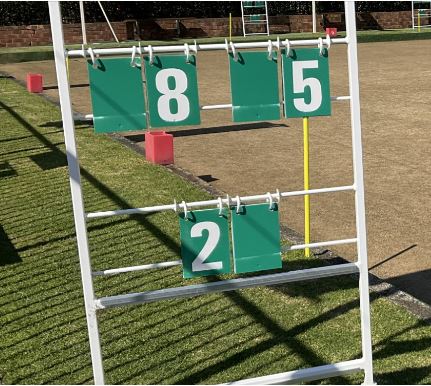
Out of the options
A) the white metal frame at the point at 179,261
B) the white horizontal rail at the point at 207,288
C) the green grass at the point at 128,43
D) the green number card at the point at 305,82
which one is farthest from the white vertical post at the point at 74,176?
the green grass at the point at 128,43

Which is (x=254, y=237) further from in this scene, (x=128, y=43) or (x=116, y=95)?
(x=128, y=43)

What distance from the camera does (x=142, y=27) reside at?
3688cm

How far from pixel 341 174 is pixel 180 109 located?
246 inches

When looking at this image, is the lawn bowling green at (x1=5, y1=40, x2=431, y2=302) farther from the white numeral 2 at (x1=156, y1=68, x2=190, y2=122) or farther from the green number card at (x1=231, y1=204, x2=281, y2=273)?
the white numeral 2 at (x1=156, y1=68, x2=190, y2=122)

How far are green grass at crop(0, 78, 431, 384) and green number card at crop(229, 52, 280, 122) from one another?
1.74 metres

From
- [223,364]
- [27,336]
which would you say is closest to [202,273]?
[223,364]

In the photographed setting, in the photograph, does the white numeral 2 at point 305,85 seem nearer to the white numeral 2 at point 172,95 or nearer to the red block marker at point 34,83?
the white numeral 2 at point 172,95

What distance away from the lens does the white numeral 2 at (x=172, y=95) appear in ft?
13.2

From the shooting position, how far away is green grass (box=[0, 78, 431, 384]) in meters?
4.80

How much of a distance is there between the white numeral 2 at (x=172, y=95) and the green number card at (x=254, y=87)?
299 mm

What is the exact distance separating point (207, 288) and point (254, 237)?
1.42 ft

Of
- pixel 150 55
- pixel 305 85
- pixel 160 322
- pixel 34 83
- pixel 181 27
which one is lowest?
pixel 160 322

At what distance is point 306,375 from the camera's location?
424cm

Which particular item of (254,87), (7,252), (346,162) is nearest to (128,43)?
(346,162)
